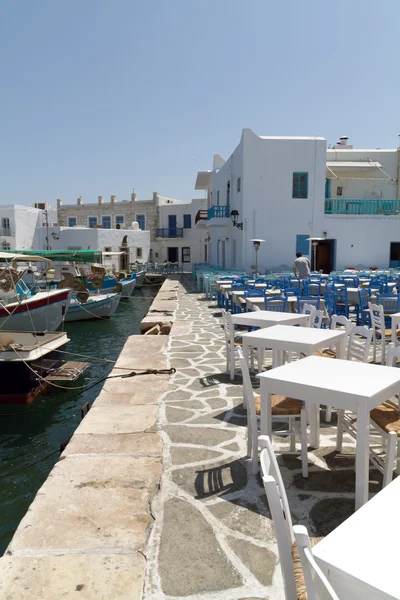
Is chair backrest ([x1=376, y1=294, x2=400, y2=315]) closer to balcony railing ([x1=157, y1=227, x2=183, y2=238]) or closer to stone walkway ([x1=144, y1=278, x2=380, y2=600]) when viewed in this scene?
stone walkway ([x1=144, y1=278, x2=380, y2=600])

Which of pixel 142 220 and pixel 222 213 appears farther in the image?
pixel 142 220

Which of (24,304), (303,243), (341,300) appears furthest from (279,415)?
(303,243)

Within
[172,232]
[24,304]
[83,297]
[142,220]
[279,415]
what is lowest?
[83,297]

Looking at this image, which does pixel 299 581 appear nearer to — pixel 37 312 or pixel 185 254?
pixel 37 312

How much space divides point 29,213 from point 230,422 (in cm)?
4015

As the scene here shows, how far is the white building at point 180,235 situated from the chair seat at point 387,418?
38303 millimetres

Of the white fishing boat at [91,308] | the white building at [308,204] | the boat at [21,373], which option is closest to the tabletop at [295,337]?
the boat at [21,373]

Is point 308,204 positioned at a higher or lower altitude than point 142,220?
lower

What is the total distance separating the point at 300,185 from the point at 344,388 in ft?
65.3

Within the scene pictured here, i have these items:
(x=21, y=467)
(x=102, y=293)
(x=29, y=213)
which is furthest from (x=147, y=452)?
(x=29, y=213)

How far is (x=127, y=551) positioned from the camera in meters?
2.83

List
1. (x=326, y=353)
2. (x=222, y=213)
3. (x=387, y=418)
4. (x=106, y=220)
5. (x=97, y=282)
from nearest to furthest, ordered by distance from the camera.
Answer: (x=387, y=418) → (x=326, y=353) → (x=97, y=282) → (x=222, y=213) → (x=106, y=220)

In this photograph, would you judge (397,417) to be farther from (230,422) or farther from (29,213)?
(29,213)

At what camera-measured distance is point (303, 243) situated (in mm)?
21969
